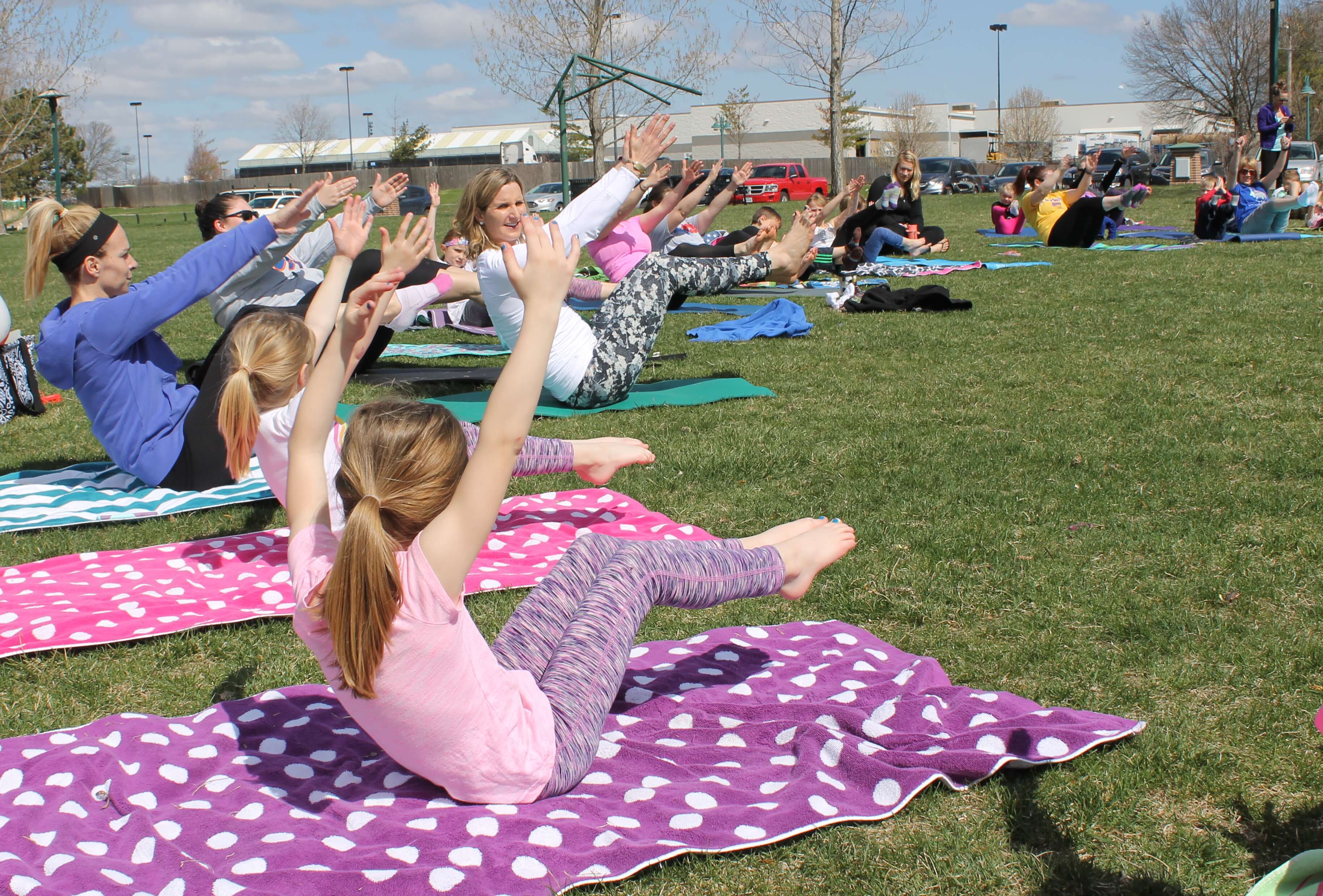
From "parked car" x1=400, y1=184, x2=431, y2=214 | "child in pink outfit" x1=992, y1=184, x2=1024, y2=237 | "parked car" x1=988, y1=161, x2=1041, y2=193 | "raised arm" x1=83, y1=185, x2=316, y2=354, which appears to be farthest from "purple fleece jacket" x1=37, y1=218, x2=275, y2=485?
"parked car" x1=988, y1=161, x2=1041, y2=193

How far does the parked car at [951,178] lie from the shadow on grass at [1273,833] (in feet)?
122

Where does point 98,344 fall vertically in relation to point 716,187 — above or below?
below

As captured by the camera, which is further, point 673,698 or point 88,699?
point 88,699

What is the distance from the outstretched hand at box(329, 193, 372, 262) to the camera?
10.7 feet

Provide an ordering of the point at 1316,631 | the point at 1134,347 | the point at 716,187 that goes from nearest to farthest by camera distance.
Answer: the point at 1316,631, the point at 1134,347, the point at 716,187

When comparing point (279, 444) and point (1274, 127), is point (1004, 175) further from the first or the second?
point (279, 444)

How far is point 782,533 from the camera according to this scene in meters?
3.09

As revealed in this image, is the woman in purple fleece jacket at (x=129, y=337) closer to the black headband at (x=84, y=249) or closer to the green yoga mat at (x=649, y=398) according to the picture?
the black headband at (x=84, y=249)

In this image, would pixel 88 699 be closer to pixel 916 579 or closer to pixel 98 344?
pixel 98 344

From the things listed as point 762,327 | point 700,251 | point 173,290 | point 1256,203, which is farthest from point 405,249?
point 1256,203

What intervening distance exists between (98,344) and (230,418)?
5.36ft

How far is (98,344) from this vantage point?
16.2ft

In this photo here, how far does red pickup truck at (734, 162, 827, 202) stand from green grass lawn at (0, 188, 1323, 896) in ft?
95.7

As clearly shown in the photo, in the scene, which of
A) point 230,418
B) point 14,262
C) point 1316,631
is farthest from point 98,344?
point 14,262
